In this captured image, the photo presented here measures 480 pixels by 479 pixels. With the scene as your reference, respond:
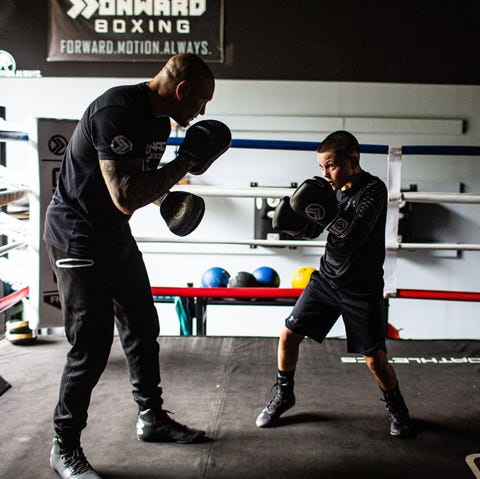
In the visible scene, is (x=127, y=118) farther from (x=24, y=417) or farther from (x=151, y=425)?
(x=24, y=417)

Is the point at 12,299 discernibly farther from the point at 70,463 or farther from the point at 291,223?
the point at 291,223

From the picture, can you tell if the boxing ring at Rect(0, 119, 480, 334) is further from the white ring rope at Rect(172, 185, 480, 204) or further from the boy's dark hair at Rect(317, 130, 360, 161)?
the boy's dark hair at Rect(317, 130, 360, 161)

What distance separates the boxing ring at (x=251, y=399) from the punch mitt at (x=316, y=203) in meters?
0.69

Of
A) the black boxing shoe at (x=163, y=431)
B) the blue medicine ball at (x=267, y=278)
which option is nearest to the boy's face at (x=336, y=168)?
the black boxing shoe at (x=163, y=431)

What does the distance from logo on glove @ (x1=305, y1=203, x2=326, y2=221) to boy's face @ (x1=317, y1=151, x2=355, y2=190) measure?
0.14 metres

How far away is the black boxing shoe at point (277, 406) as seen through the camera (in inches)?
71.7

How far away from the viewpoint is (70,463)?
1.50 meters

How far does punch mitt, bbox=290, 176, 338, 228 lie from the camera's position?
1.63m

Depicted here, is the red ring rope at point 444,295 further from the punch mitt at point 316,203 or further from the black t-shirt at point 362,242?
the punch mitt at point 316,203

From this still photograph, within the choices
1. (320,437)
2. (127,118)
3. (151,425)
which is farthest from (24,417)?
(127,118)

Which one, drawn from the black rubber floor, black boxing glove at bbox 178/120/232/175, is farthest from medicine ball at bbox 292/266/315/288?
black boxing glove at bbox 178/120/232/175

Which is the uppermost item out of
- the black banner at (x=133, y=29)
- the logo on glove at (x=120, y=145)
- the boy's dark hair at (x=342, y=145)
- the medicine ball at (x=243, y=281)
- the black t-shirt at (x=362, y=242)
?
the black banner at (x=133, y=29)

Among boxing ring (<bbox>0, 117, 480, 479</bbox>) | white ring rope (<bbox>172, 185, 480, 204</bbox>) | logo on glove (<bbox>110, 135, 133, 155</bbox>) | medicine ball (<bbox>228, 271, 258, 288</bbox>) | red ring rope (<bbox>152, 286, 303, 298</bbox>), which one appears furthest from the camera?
medicine ball (<bbox>228, 271, 258, 288</bbox>)

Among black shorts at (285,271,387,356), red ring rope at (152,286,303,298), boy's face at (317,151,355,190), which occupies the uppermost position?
boy's face at (317,151,355,190)
